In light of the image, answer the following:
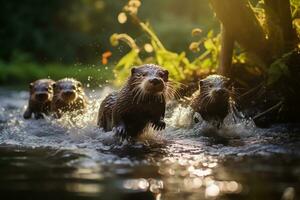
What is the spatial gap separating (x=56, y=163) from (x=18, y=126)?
2878mm

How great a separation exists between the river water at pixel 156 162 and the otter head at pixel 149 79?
18.9 inches

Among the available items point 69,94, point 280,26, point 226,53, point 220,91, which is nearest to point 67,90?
point 69,94

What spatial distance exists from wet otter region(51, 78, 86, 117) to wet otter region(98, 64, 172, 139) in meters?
1.91

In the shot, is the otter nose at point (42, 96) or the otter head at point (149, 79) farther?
the otter nose at point (42, 96)

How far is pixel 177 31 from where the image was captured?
26844 millimetres

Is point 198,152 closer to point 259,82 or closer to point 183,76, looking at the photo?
point 259,82

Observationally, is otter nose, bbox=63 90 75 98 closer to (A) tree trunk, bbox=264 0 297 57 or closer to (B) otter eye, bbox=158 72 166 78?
(B) otter eye, bbox=158 72 166 78

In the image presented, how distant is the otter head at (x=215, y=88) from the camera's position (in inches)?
254

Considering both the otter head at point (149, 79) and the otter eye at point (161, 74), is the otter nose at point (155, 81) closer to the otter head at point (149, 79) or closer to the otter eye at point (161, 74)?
the otter head at point (149, 79)

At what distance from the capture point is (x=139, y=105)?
5.89 meters

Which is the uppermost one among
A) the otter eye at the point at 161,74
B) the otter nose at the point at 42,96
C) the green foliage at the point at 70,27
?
the green foliage at the point at 70,27

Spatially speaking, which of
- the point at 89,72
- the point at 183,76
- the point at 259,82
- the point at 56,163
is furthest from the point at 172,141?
the point at 89,72

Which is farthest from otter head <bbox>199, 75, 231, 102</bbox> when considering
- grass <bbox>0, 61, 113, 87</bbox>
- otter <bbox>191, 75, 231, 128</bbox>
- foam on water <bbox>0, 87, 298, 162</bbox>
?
grass <bbox>0, 61, 113, 87</bbox>

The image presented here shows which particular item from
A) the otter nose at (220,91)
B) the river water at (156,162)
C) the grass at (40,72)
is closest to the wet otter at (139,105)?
the river water at (156,162)
